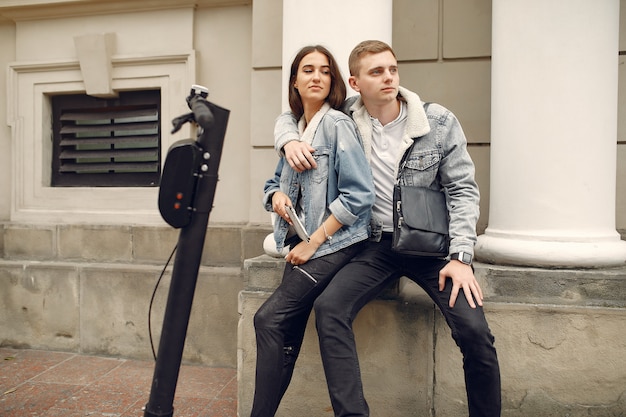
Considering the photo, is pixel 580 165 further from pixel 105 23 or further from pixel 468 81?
pixel 105 23

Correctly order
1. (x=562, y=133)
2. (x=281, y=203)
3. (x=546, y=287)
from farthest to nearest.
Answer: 1. (x=562, y=133)
2. (x=546, y=287)
3. (x=281, y=203)

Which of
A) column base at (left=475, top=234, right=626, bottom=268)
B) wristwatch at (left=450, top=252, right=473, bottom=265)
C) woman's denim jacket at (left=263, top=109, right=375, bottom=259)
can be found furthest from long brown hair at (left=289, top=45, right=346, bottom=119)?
column base at (left=475, top=234, right=626, bottom=268)

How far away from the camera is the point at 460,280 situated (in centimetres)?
265

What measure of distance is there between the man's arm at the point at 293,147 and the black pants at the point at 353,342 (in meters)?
0.59

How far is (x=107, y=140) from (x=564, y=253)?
412cm

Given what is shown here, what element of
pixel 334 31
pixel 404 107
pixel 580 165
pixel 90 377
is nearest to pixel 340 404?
pixel 404 107

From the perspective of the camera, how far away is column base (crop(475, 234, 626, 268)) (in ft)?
10.9

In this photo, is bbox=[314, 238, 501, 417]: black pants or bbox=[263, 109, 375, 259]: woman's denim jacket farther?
bbox=[263, 109, 375, 259]: woman's denim jacket

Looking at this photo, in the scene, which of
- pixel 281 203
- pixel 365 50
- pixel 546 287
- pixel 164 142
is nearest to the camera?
pixel 365 50

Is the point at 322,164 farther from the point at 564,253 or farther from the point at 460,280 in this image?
the point at 564,253

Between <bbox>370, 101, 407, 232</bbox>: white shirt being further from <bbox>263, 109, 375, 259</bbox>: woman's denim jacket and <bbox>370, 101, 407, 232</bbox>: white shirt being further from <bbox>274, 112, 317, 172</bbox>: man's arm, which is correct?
<bbox>274, 112, 317, 172</bbox>: man's arm

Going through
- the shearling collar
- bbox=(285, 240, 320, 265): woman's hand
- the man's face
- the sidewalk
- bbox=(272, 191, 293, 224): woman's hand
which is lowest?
the sidewalk

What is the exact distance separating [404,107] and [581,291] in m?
1.50

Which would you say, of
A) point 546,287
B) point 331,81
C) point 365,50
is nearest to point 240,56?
point 331,81
